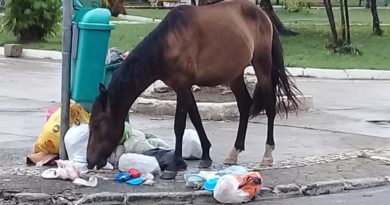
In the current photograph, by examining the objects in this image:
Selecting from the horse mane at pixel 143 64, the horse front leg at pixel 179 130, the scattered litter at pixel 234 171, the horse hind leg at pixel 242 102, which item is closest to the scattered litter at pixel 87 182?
the horse front leg at pixel 179 130

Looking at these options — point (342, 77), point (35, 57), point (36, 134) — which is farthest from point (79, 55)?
point (35, 57)

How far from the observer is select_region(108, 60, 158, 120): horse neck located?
8.15 m

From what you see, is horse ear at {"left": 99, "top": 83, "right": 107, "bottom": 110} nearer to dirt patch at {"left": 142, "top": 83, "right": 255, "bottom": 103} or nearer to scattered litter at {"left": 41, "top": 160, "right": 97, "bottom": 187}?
scattered litter at {"left": 41, "top": 160, "right": 97, "bottom": 187}

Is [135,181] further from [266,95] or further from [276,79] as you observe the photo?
[276,79]

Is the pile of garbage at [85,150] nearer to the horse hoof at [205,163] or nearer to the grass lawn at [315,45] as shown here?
the horse hoof at [205,163]

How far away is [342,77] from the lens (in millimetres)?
20062

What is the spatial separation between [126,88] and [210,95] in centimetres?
561

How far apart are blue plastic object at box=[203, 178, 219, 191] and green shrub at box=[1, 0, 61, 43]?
777 inches

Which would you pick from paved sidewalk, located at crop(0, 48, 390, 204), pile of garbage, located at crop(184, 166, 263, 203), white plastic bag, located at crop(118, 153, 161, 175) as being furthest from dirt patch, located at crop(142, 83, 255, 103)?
pile of garbage, located at crop(184, 166, 263, 203)

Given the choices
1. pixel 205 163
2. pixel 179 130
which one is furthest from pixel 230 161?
pixel 179 130

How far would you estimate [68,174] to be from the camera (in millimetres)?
7938

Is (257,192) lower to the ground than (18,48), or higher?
higher

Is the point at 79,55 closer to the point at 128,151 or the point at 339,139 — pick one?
the point at 128,151

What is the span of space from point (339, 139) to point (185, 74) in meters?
3.52
